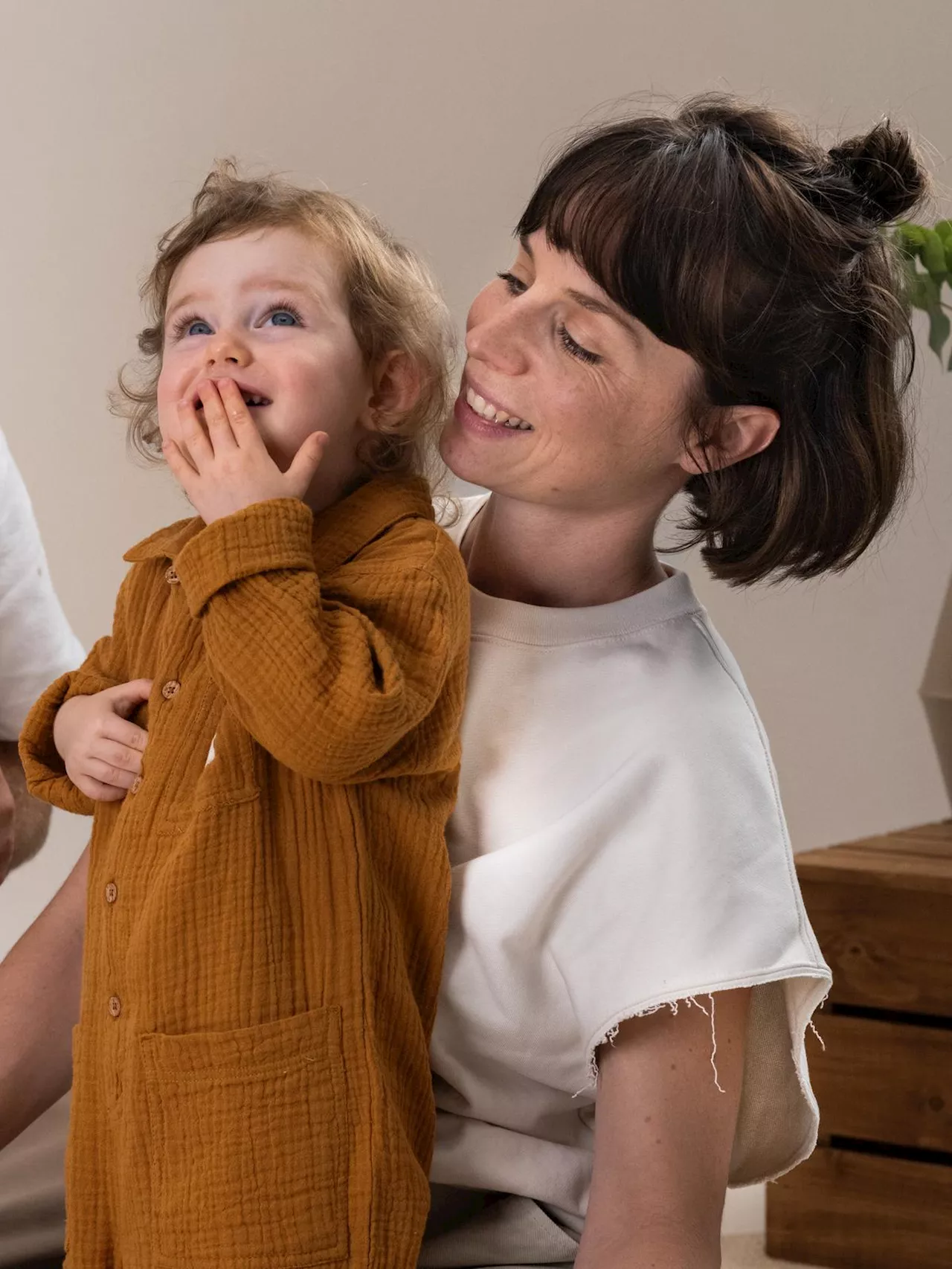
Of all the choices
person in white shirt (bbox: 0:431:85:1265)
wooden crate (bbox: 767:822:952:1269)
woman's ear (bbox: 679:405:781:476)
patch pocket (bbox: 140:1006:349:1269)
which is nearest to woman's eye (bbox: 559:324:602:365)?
woman's ear (bbox: 679:405:781:476)

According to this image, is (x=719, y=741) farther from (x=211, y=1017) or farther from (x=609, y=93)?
(x=609, y=93)

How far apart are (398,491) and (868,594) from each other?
69.8 inches

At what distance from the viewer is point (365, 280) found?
1188 millimetres

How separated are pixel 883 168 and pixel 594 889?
24.4 inches

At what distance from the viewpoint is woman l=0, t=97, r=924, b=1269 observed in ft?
3.65

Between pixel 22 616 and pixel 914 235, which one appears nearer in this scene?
pixel 22 616

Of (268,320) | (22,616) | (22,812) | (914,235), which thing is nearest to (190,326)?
(268,320)

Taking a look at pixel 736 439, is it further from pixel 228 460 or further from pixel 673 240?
pixel 228 460

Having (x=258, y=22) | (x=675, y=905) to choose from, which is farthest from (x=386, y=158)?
(x=675, y=905)

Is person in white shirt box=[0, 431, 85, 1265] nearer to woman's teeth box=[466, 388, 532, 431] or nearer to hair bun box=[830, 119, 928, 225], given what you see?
woman's teeth box=[466, 388, 532, 431]

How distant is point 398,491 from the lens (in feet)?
3.91

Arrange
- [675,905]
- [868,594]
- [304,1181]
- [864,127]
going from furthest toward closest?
[868,594] → [864,127] → [675,905] → [304,1181]

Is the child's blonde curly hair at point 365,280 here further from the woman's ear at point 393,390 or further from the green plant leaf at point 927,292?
the green plant leaf at point 927,292

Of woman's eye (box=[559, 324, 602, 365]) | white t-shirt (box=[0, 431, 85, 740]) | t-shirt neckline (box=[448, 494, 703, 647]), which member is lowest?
white t-shirt (box=[0, 431, 85, 740])
